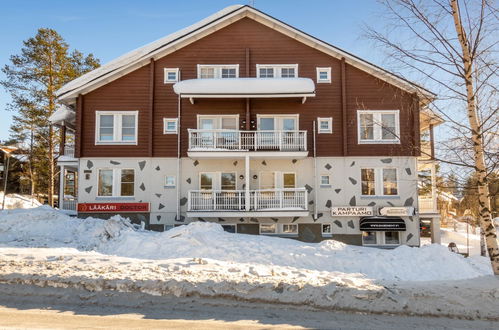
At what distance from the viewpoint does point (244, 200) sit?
1925 cm

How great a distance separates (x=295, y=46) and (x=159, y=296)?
1670cm

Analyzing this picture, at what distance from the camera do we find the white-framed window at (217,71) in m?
20.8

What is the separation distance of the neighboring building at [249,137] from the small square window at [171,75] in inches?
2.4

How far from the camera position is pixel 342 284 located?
26.2 feet

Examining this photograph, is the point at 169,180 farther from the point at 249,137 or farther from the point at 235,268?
the point at 235,268

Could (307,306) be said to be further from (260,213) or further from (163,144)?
(163,144)

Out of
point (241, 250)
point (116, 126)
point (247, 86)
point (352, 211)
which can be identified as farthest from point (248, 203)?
point (116, 126)

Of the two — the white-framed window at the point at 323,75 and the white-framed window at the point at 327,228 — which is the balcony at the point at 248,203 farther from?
the white-framed window at the point at 323,75

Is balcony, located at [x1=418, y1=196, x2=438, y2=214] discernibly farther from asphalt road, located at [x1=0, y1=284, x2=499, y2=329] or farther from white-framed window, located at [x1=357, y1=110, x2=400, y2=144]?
asphalt road, located at [x1=0, y1=284, x2=499, y2=329]

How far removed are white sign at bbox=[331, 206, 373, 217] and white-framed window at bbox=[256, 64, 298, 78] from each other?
7634mm

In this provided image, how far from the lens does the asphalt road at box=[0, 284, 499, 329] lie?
6.39m

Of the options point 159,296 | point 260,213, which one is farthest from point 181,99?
point 159,296

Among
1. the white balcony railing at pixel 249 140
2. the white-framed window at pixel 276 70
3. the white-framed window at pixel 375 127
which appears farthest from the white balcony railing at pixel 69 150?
the white-framed window at pixel 375 127

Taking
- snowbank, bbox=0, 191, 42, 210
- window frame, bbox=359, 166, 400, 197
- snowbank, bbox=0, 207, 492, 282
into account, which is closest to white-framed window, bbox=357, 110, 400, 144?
window frame, bbox=359, 166, 400, 197
